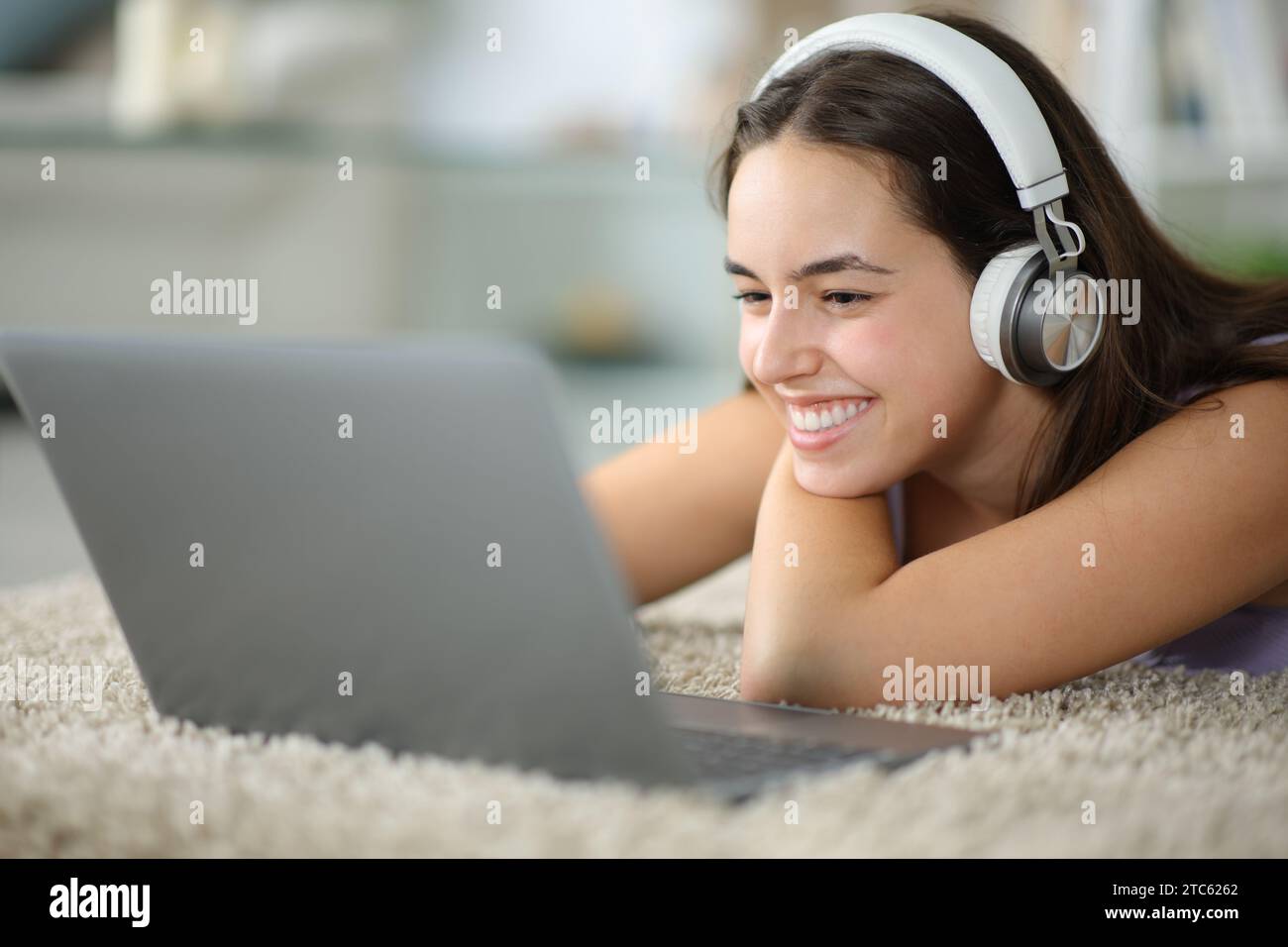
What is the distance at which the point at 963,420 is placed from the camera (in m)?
1.02

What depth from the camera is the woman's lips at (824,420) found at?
0.99 meters

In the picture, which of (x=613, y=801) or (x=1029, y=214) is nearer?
(x=613, y=801)

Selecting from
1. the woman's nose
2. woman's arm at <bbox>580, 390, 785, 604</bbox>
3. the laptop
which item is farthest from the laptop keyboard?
woman's arm at <bbox>580, 390, 785, 604</bbox>

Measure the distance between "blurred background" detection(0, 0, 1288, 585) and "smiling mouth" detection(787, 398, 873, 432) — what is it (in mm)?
1920

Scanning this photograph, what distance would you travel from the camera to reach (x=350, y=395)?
2.06 ft

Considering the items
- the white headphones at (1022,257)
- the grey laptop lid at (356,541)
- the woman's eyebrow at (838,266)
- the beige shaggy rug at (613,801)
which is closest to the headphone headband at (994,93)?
the white headphones at (1022,257)

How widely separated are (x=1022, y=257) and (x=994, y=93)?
0.12m

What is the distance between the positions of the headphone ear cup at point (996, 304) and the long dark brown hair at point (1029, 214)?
0.03m

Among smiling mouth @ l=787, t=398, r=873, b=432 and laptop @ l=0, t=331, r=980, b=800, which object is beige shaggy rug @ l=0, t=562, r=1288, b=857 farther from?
smiling mouth @ l=787, t=398, r=873, b=432

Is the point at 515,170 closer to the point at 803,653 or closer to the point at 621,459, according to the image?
the point at 621,459

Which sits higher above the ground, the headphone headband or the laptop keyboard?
the headphone headband

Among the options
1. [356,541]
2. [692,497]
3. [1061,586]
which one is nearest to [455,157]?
[692,497]

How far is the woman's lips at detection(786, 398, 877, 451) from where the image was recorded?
3.26 ft

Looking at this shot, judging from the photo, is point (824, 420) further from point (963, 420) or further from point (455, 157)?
point (455, 157)
